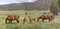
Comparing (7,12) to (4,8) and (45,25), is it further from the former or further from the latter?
(45,25)

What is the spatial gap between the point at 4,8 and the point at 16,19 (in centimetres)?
16

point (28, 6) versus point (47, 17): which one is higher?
point (28, 6)

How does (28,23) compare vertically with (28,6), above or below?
below

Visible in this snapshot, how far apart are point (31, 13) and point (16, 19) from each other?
0.15 m

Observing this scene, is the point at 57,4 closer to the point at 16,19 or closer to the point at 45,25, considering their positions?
the point at 45,25

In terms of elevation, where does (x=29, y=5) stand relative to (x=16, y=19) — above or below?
above

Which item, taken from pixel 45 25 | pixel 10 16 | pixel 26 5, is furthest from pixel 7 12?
pixel 45 25

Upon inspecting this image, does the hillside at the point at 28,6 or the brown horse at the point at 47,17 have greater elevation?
the hillside at the point at 28,6

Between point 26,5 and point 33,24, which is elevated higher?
point 26,5

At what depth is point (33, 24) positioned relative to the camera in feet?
5.98

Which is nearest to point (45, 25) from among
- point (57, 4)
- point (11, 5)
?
point (57, 4)

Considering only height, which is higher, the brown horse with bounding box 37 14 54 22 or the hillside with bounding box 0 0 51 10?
the hillside with bounding box 0 0 51 10

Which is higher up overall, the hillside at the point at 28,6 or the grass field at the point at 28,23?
the hillside at the point at 28,6

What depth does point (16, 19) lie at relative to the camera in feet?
6.10
